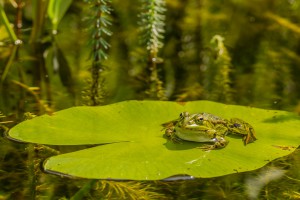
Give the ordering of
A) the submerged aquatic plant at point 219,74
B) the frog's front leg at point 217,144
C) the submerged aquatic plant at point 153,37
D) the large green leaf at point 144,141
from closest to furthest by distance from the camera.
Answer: the large green leaf at point 144,141
the frog's front leg at point 217,144
the submerged aquatic plant at point 219,74
the submerged aquatic plant at point 153,37

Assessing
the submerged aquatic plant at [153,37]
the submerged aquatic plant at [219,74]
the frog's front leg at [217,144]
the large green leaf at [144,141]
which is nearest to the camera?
the large green leaf at [144,141]

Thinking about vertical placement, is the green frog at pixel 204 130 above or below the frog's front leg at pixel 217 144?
above

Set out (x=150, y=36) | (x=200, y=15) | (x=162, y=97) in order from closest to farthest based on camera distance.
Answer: (x=162, y=97)
(x=150, y=36)
(x=200, y=15)

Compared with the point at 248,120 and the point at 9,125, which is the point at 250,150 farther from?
the point at 9,125

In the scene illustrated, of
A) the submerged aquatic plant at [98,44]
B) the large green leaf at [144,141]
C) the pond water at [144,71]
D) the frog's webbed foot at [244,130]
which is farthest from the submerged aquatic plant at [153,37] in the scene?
the frog's webbed foot at [244,130]

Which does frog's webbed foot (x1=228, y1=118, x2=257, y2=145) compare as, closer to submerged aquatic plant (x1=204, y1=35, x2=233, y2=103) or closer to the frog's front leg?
the frog's front leg

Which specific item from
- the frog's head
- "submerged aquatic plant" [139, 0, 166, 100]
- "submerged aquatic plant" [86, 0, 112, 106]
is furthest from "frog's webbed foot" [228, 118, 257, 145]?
"submerged aquatic plant" [86, 0, 112, 106]

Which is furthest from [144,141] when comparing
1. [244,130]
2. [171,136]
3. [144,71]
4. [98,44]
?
[98,44]

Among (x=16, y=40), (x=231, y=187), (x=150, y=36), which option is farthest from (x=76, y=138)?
(x=16, y=40)

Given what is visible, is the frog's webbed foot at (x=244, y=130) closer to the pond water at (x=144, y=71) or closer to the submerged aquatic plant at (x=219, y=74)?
the pond water at (x=144, y=71)
